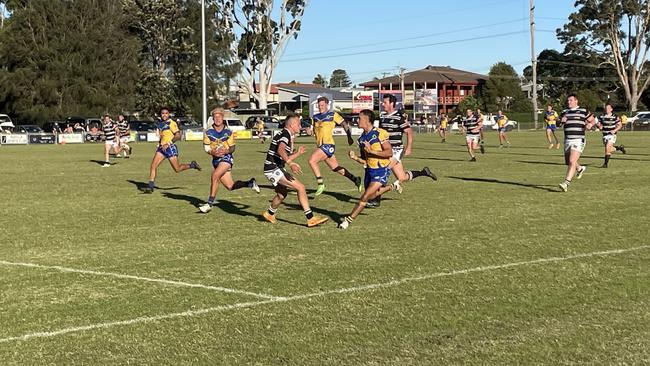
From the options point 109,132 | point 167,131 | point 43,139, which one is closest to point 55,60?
point 43,139

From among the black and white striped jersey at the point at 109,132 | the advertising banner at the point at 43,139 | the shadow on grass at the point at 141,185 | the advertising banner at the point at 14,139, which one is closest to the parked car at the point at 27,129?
the advertising banner at the point at 43,139

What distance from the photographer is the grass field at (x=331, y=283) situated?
5.52 m

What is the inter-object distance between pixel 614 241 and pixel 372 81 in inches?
4814

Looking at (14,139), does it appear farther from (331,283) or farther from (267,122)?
(331,283)

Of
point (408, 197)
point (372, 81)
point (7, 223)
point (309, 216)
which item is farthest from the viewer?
point (372, 81)

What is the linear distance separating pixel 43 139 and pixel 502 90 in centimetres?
6085

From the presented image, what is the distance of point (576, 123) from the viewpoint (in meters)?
15.8

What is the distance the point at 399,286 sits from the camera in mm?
7363

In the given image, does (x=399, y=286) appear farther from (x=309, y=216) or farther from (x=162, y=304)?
(x=309, y=216)

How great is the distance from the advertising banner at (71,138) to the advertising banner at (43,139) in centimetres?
71

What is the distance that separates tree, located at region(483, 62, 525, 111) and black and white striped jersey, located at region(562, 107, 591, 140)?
8103cm

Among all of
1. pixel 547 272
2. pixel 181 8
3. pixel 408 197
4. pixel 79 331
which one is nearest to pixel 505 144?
pixel 408 197

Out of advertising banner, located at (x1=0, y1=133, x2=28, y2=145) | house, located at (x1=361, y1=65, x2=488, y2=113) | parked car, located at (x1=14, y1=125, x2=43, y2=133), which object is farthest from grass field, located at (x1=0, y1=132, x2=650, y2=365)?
house, located at (x1=361, y1=65, x2=488, y2=113)

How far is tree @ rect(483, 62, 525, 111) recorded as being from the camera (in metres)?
95.9
